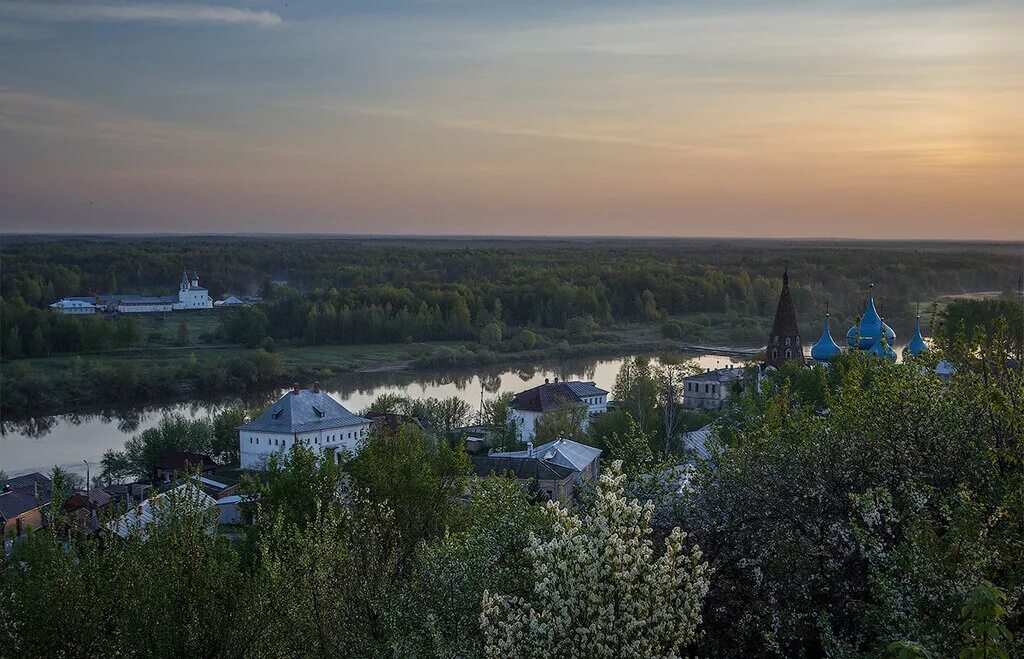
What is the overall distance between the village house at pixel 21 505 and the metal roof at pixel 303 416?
548cm

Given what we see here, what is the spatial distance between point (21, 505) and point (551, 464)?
9524 mm

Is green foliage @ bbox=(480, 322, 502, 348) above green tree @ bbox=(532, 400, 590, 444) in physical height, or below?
below

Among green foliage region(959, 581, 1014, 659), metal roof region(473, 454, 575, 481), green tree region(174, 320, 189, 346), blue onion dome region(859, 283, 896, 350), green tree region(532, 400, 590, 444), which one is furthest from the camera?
green tree region(174, 320, 189, 346)

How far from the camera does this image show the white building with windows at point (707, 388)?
32875 mm

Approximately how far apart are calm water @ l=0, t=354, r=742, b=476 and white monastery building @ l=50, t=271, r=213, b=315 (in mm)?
27203

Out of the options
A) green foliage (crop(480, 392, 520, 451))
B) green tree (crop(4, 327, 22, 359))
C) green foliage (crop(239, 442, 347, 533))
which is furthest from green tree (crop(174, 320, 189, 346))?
green foliage (crop(239, 442, 347, 533))

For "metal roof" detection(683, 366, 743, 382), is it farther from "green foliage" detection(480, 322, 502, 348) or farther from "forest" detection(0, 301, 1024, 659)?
"forest" detection(0, 301, 1024, 659)

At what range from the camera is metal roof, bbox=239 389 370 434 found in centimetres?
2516

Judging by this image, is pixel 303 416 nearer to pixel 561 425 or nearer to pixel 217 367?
pixel 561 425

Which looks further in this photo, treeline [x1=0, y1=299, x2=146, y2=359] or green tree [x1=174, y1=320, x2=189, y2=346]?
green tree [x1=174, y1=320, x2=189, y2=346]

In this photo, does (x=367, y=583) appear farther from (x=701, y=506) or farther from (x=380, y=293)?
(x=380, y=293)

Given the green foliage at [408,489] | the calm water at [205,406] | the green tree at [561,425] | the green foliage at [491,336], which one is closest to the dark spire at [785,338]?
the green tree at [561,425]

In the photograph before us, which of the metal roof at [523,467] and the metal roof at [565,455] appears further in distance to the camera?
the metal roof at [565,455]

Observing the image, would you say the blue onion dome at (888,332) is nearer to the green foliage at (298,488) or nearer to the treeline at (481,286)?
the green foliage at (298,488)
